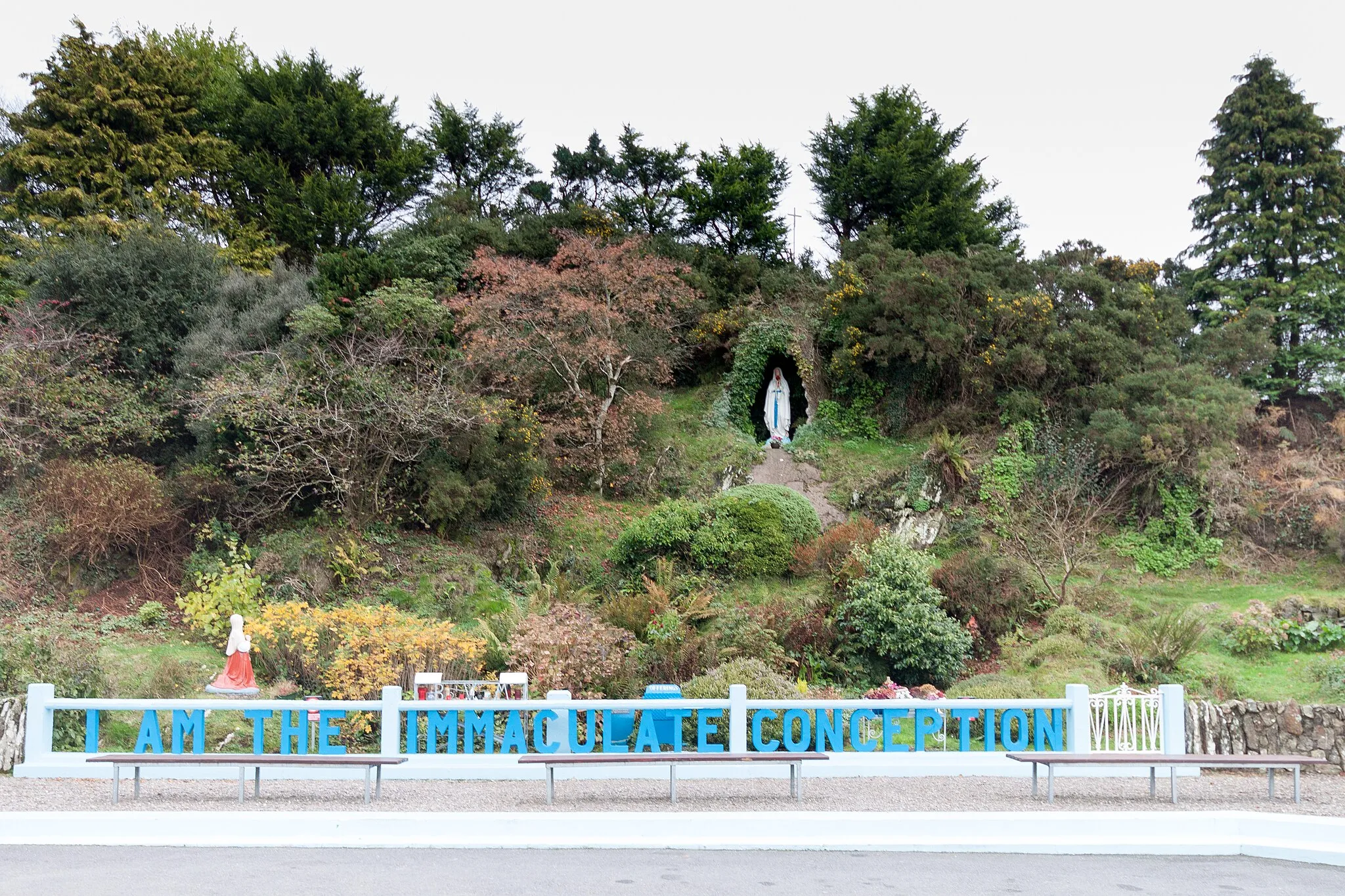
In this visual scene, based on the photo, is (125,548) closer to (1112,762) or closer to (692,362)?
(692,362)

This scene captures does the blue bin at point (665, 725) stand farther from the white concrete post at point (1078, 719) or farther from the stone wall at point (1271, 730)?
the stone wall at point (1271, 730)

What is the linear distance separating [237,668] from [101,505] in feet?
19.9

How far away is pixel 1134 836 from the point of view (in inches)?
314

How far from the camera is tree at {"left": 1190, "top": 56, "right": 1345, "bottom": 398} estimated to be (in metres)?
22.3

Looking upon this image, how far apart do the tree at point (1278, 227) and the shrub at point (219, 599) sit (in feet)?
63.9

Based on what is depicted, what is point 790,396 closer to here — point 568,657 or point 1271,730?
point 568,657

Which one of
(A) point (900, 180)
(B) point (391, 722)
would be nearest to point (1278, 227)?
(A) point (900, 180)

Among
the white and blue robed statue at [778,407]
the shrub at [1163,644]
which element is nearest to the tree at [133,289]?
the white and blue robed statue at [778,407]

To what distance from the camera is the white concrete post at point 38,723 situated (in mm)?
10305

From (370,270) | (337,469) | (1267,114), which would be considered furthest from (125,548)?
(1267,114)

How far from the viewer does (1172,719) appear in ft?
35.7

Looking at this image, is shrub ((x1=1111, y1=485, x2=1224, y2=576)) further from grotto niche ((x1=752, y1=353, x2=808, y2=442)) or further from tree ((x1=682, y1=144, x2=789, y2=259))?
tree ((x1=682, y1=144, x2=789, y2=259))

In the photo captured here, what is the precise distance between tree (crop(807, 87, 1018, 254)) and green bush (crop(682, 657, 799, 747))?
15011mm

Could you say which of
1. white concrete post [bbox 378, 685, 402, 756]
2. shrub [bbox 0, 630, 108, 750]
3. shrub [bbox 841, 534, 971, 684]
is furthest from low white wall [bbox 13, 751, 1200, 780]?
shrub [bbox 841, 534, 971, 684]
